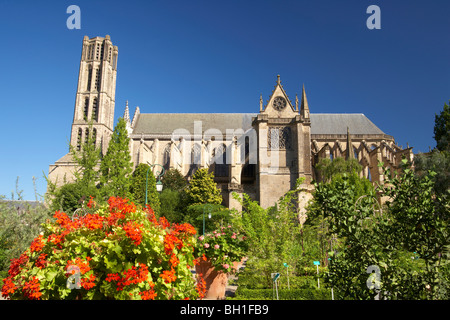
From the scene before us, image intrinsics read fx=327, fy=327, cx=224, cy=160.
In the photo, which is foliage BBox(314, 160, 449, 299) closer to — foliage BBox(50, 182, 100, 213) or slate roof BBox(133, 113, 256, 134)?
foliage BBox(50, 182, 100, 213)

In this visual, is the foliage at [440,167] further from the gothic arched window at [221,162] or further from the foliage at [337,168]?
the gothic arched window at [221,162]

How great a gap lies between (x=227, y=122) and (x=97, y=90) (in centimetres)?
2147

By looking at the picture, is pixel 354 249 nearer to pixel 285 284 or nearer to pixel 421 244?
pixel 421 244

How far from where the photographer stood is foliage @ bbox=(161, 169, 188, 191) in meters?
41.3

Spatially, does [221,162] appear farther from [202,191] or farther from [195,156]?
[202,191]

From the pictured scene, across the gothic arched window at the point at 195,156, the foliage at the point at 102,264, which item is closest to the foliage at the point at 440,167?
the foliage at the point at 102,264

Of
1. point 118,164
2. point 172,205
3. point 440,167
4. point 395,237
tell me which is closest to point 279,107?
point 172,205

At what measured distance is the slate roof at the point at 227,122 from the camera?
163 ft

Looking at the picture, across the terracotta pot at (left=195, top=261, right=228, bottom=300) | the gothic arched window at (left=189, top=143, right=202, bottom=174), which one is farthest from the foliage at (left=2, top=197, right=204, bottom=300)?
the gothic arched window at (left=189, top=143, right=202, bottom=174)

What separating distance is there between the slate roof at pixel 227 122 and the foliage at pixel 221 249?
41532mm

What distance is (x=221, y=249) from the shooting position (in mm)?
9367

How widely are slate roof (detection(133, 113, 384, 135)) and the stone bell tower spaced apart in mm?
5059

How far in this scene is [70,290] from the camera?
3.88 metres

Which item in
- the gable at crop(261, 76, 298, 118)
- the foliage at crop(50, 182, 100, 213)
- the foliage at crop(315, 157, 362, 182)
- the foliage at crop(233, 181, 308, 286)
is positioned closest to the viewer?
the foliage at crop(233, 181, 308, 286)
